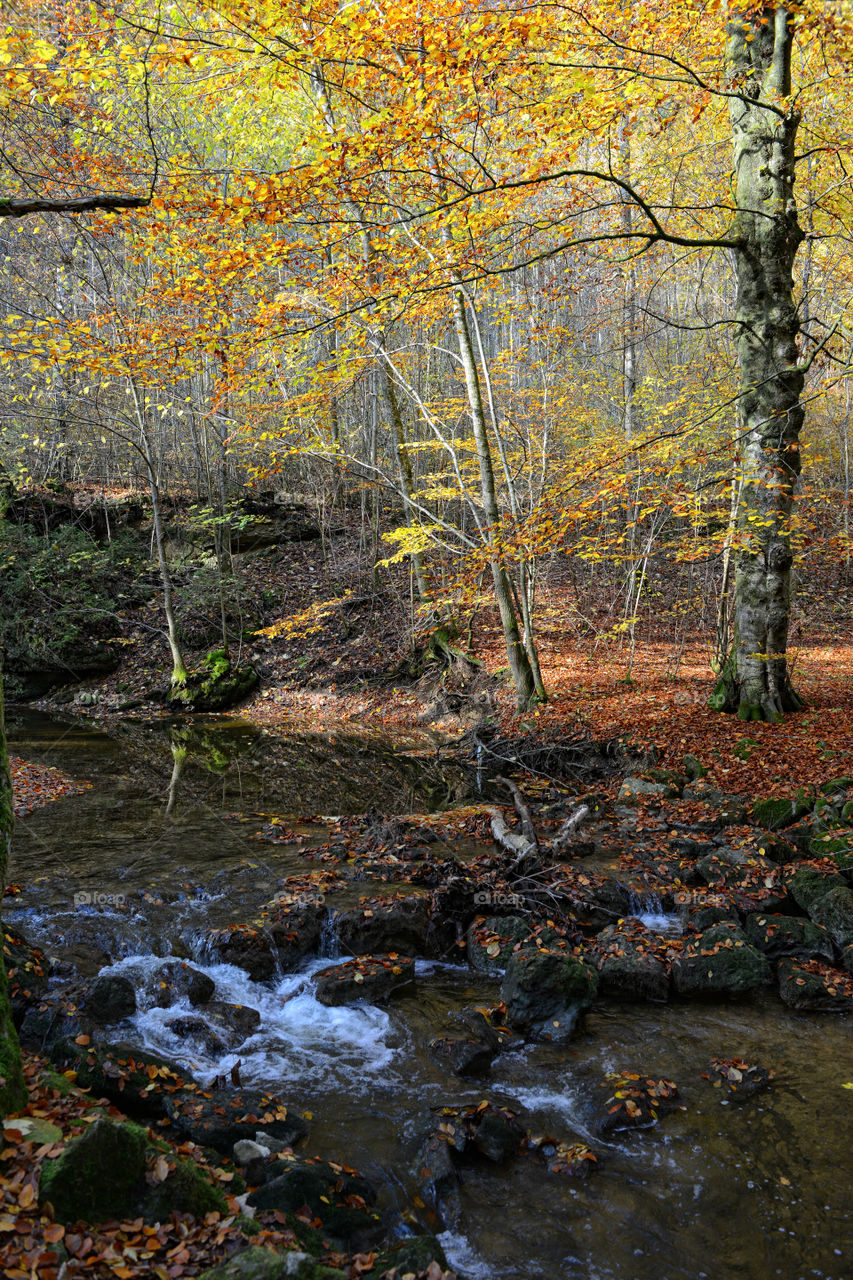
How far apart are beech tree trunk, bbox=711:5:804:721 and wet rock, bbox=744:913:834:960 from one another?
4.77 metres

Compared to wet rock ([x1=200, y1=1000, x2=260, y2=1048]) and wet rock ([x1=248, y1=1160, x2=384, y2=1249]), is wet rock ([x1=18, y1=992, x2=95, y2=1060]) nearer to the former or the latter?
wet rock ([x1=200, y1=1000, x2=260, y2=1048])

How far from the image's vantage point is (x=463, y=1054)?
15.6ft

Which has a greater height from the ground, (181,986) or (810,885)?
(810,885)

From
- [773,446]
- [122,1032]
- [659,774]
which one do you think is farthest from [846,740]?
[122,1032]

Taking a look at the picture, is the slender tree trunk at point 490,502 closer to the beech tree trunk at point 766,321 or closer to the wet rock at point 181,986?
the beech tree trunk at point 766,321

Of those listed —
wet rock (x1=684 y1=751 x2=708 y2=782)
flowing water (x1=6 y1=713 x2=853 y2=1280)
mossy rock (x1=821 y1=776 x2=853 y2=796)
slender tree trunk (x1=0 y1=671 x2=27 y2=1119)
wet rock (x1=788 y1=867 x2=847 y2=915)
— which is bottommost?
A: flowing water (x1=6 y1=713 x2=853 y2=1280)

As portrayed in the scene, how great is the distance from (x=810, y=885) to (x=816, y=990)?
4.33 feet

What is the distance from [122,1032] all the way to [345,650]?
13.7 m

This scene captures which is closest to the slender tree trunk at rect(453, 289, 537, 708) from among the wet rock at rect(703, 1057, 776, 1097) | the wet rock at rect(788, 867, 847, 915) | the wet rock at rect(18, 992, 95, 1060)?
→ the wet rock at rect(788, 867, 847, 915)

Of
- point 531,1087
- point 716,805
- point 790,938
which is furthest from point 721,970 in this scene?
point 716,805

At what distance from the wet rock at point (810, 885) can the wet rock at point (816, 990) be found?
0.80 m

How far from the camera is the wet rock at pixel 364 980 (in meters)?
5.56

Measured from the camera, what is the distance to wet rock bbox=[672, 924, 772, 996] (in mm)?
5512

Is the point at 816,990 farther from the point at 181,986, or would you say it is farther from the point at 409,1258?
the point at 181,986
